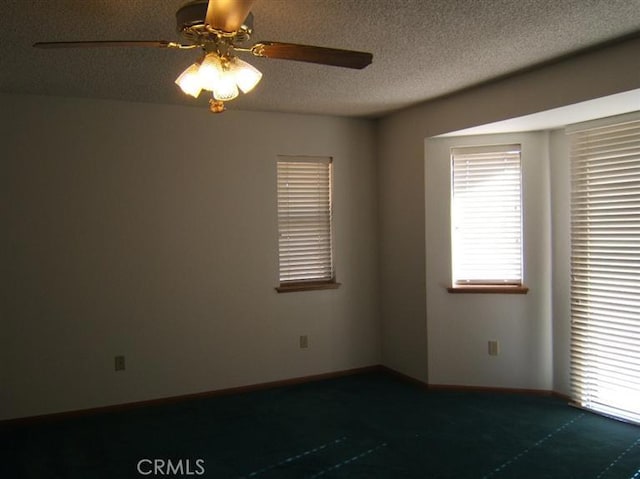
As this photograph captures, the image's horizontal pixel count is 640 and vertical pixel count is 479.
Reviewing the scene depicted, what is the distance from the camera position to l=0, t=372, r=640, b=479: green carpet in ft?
9.70

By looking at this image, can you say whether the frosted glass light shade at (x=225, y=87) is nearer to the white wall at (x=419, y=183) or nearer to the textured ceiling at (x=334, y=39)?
the textured ceiling at (x=334, y=39)

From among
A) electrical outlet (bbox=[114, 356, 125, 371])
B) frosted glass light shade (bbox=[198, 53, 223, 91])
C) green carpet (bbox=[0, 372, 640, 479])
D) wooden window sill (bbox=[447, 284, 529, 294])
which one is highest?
frosted glass light shade (bbox=[198, 53, 223, 91])

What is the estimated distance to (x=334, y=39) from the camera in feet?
8.67

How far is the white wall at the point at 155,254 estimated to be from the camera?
12.2 ft

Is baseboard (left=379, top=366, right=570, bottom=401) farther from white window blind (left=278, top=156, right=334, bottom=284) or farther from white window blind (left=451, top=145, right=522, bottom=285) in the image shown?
white window blind (left=278, top=156, right=334, bottom=284)

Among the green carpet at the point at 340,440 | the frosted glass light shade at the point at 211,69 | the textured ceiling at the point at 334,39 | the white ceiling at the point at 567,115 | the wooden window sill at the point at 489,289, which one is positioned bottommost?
the green carpet at the point at 340,440

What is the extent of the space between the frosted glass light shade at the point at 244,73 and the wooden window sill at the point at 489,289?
A: 2.85 m

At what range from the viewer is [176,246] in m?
4.16

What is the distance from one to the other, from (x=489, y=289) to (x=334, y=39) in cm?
252

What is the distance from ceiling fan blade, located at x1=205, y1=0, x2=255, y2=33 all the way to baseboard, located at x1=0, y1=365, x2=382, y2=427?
3.23 m

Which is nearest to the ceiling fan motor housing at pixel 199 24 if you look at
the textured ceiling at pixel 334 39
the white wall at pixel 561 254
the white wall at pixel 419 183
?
the textured ceiling at pixel 334 39

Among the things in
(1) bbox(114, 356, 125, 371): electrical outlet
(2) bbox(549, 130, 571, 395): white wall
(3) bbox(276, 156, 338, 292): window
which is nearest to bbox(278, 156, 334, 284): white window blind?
(3) bbox(276, 156, 338, 292): window

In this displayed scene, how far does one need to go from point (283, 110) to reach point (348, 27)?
1.96m

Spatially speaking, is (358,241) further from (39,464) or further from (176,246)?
(39,464)
